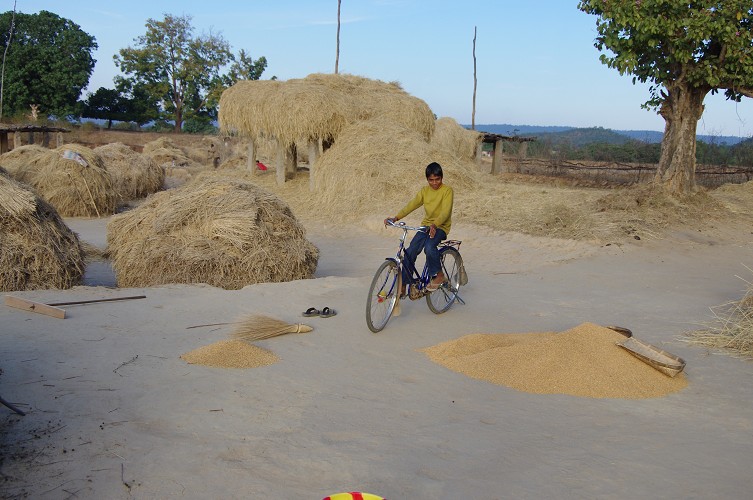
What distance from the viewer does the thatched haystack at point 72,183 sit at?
16359mm

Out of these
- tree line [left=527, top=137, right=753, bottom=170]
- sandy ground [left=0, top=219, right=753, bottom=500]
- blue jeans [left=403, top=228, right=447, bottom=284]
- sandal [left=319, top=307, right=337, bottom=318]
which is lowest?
sandy ground [left=0, top=219, right=753, bottom=500]

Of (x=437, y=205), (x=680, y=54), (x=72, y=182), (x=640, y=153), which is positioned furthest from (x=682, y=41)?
(x=640, y=153)

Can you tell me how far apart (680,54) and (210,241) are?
10.1 metres

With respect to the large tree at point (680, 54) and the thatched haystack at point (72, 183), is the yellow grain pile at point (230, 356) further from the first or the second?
the thatched haystack at point (72, 183)

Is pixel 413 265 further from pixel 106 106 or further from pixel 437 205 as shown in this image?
pixel 106 106

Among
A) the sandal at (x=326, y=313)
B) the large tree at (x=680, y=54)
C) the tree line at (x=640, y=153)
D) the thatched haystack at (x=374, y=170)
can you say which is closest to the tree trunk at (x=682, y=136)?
the large tree at (x=680, y=54)

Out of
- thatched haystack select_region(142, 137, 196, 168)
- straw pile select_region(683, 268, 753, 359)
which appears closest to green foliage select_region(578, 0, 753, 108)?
straw pile select_region(683, 268, 753, 359)

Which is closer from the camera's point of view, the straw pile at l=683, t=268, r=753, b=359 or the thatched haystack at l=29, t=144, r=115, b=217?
the straw pile at l=683, t=268, r=753, b=359

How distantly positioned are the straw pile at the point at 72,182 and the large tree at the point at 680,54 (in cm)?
1268

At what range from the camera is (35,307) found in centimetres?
567

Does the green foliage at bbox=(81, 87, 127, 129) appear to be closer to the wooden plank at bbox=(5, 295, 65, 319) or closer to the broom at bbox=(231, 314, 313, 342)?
the wooden plank at bbox=(5, 295, 65, 319)

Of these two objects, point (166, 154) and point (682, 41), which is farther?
point (166, 154)

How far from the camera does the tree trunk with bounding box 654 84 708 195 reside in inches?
562

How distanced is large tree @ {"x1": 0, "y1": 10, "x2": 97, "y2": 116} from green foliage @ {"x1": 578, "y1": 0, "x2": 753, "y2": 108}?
3217 cm
